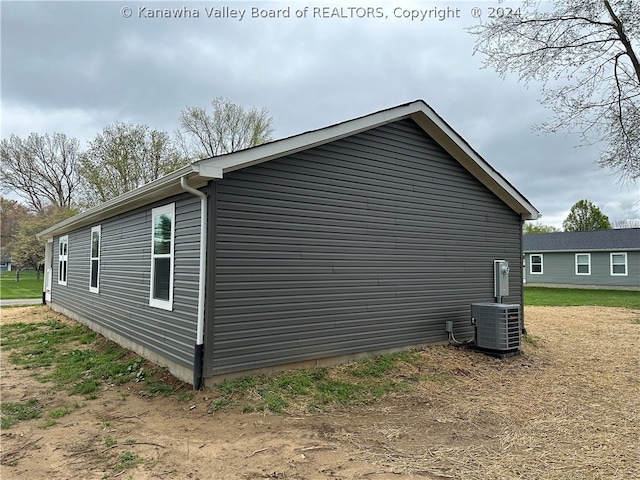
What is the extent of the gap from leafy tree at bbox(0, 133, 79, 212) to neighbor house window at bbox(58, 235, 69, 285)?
19.2 metres

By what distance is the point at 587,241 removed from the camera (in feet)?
82.6

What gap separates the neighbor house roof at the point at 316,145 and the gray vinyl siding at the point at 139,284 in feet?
0.98

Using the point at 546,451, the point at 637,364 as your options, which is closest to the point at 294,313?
the point at 546,451

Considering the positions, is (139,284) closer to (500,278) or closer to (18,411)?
(18,411)

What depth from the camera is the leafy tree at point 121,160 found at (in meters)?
22.6

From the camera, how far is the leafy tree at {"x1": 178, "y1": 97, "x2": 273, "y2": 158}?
25.3 metres

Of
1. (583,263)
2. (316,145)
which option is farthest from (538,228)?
(316,145)

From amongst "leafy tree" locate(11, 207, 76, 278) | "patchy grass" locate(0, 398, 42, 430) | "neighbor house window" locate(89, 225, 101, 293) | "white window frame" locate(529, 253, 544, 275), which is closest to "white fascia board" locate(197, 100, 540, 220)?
"patchy grass" locate(0, 398, 42, 430)

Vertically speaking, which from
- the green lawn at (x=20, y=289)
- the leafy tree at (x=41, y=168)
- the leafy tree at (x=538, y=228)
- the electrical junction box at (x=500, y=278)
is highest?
the leafy tree at (x=41, y=168)

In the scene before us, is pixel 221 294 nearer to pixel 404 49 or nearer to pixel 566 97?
pixel 404 49

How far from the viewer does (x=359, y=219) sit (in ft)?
21.3

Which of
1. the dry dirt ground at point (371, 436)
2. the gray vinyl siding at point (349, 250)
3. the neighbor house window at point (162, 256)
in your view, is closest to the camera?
the dry dirt ground at point (371, 436)

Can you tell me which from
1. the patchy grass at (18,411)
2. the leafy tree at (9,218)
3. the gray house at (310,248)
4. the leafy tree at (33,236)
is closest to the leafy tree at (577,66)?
the gray house at (310,248)

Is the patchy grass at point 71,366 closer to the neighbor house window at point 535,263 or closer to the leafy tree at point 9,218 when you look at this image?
the leafy tree at point 9,218
